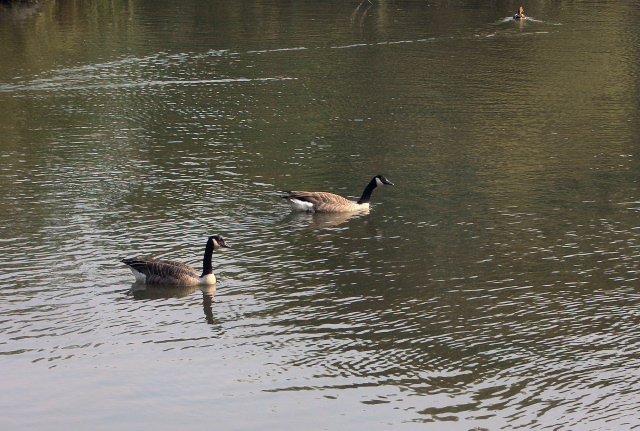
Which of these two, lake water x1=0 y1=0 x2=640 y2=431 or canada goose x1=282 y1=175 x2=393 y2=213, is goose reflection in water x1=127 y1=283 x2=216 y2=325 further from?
canada goose x1=282 y1=175 x2=393 y2=213

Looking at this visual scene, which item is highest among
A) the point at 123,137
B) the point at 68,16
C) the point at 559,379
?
the point at 68,16

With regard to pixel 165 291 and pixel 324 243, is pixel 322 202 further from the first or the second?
pixel 165 291

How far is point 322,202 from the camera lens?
21078 millimetres

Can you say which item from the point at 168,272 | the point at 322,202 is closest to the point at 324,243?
the point at 322,202

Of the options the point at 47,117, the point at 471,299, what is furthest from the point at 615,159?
the point at 47,117

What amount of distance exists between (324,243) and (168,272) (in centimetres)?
407

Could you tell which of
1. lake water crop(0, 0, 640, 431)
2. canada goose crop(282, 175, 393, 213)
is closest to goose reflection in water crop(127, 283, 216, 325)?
lake water crop(0, 0, 640, 431)

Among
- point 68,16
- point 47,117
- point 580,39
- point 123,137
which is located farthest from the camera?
point 68,16

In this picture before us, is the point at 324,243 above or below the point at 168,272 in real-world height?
below

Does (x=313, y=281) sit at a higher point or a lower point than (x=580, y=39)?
lower

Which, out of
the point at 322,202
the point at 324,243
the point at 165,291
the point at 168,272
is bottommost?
the point at 165,291

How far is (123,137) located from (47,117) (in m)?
4.60

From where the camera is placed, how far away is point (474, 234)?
19344mm

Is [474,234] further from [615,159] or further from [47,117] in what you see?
[47,117]
